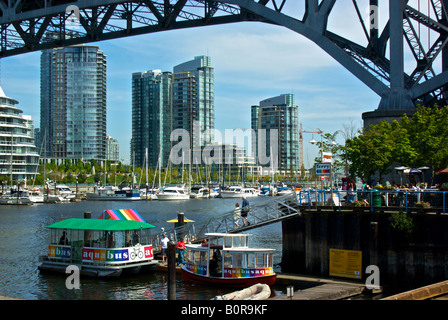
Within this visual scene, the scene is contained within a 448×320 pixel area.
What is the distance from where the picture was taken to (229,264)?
2603cm

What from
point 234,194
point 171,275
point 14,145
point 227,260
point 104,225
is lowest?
point 234,194

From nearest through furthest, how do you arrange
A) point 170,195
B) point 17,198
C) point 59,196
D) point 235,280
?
1. point 235,280
2. point 17,198
3. point 59,196
4. point 170,195

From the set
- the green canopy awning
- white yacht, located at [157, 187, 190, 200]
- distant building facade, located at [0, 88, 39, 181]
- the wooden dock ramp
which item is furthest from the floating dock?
distant building facade, located at [0, 88, 39, 181]

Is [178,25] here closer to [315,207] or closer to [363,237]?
[315,207]

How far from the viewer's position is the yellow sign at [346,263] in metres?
25.9

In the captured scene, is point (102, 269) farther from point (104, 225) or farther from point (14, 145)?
point (14, 145)

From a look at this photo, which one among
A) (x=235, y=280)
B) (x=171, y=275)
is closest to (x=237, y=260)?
(x=235, y=280)

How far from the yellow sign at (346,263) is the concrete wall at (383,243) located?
0.69ft

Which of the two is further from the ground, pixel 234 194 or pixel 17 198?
pixel 17 198

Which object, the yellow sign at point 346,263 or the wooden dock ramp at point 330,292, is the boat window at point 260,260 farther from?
the yellow sign at point 346,263

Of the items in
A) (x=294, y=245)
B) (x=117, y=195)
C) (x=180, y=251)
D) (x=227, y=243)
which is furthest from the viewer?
(x=117, y=195)

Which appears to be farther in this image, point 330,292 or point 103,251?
point 103,251

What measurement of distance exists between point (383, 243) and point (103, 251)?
14.0 m

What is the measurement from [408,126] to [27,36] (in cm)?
3506
